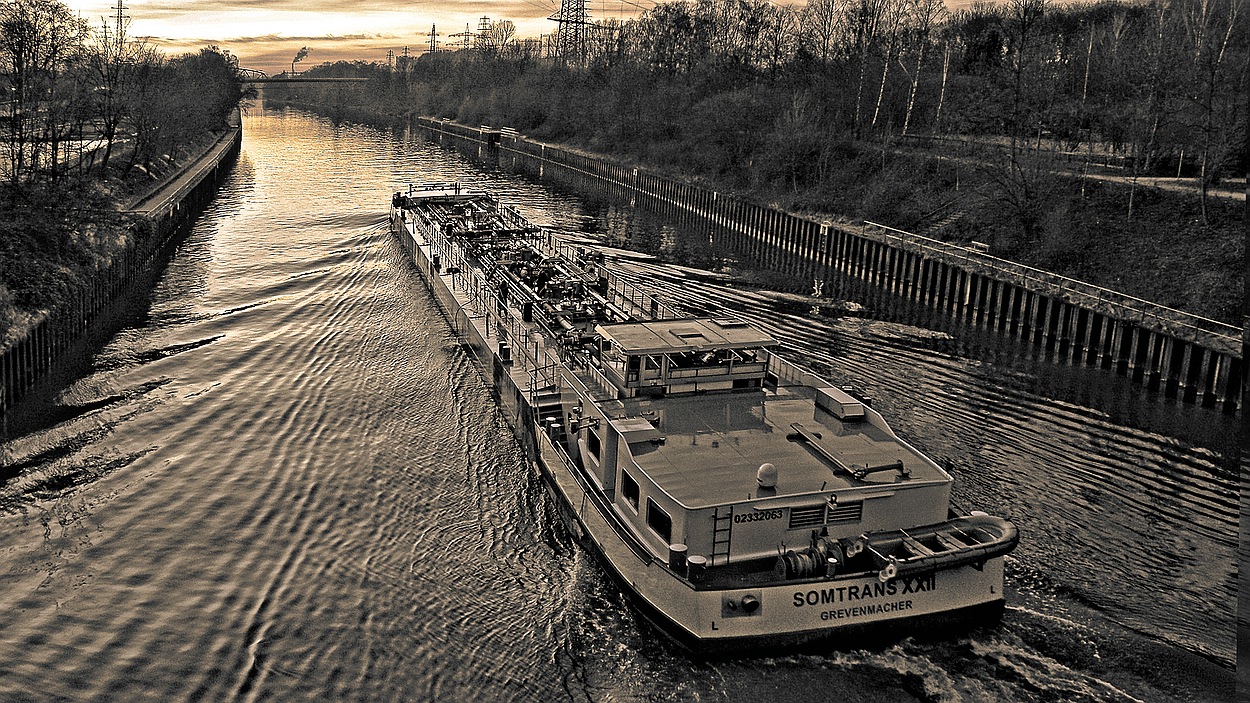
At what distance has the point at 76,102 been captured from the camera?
198 feet

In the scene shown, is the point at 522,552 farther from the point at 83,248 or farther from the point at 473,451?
the point at 83,248

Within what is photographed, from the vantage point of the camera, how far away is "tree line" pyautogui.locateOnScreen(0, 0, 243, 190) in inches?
2175

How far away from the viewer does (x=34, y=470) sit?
27.0 metres

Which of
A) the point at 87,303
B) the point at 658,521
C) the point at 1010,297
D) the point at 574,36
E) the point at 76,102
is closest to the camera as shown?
the point at 658,521

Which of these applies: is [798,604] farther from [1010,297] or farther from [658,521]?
[1010,297]

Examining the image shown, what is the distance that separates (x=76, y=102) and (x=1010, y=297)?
185ft

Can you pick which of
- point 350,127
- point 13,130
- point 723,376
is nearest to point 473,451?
point 723,376

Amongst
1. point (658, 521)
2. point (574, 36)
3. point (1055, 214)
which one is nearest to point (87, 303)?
point (658, 521)

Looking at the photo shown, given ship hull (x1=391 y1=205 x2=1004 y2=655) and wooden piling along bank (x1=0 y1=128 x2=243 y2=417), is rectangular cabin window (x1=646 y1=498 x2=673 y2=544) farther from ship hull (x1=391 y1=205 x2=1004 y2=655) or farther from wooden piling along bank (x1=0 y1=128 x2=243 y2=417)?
wooden piling along bank (x1=0 y1=128 x2=243 y2=417)

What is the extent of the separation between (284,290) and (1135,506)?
37.9 metres

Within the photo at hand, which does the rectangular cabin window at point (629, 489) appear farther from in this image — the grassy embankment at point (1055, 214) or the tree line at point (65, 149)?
the grassy embankment at point (1055, 214)

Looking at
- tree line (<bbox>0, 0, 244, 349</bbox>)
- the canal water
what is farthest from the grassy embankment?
tree line (<bbox>0, 0, 244, 349</bbox>)

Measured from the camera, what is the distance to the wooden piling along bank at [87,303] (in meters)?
32.5

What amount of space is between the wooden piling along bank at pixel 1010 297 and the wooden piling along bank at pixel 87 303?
35768 mm
